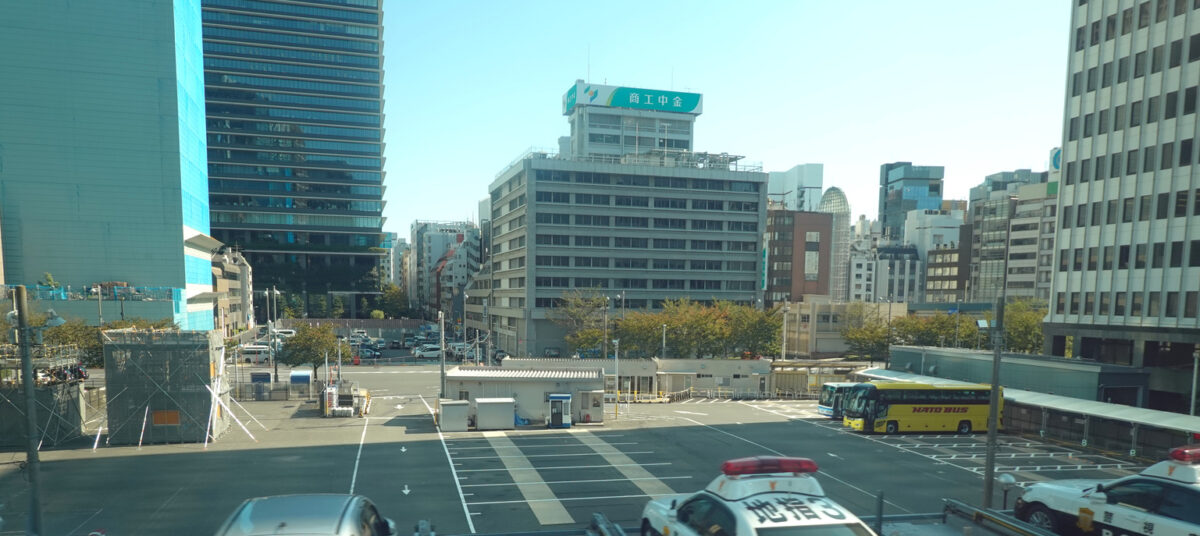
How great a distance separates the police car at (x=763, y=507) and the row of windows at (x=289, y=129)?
123065mm

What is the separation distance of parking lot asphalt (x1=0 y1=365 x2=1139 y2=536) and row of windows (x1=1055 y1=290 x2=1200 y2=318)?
540 inches

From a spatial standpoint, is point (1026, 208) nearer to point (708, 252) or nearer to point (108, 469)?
point (708, 252)

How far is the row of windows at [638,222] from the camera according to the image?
72.7 meters

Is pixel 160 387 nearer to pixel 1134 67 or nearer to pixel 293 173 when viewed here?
pixel 1134 67

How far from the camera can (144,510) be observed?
18.2 meters

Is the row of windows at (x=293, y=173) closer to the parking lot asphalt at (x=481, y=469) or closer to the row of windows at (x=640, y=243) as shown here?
the row of windows at (x=640, y=243)

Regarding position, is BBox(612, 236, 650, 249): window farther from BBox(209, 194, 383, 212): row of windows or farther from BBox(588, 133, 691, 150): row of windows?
BBox(209, 194, 383, 212): row of windows

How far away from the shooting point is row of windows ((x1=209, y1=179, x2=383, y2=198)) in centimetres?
10975

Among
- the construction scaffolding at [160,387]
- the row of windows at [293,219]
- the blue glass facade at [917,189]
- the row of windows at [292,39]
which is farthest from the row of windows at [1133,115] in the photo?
the blue glass facade at [917,189]

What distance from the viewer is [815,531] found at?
20.2ft

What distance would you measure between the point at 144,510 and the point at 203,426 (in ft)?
34.5

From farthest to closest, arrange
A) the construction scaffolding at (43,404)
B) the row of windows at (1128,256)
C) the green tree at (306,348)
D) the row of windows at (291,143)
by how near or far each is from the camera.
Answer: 1. the row of windows at (291,143)
2. the green tree at (306,348)
3. the row of windows at (1128,256)
4. the construction scaffolding at (43,404)

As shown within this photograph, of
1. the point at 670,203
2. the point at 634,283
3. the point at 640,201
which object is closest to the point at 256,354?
the point at 634,283

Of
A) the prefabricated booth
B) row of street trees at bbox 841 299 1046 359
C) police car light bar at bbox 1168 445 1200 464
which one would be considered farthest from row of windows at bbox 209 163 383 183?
police car light bar at bbox 1168 445 1200 464
